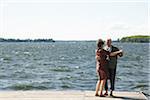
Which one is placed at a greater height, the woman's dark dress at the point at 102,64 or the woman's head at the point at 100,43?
the woman's head at the point at 100,43

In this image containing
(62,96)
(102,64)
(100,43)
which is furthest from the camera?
(62,96)

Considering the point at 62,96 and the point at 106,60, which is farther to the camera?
the point at 62,96

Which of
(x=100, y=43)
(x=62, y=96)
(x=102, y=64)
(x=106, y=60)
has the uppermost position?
(x=100, y=43)

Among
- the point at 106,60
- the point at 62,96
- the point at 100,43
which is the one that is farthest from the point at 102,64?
the point at 62,96

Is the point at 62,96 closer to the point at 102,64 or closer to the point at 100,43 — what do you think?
the point at 102,64

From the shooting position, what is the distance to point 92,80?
28.3 m

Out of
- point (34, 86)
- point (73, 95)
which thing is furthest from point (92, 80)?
point (73, 95)

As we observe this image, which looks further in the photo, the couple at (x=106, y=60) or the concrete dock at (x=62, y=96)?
the concrete dock at (x=62, y=96)

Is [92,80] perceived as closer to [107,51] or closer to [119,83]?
[119,83]

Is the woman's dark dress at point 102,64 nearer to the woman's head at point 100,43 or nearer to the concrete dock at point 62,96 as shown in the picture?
the woman's head at point 100,43

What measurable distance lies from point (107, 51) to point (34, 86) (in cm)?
1330

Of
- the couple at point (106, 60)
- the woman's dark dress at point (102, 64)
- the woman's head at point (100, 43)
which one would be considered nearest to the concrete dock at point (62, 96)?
the couple at point (106, 60)

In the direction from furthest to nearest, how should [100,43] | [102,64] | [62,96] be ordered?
[62,96]
[102,64]
[100,43]

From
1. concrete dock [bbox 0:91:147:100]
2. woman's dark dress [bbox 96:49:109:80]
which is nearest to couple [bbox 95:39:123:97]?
woman's dark dress [bbox 96:49:109:80]
